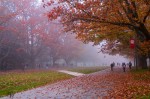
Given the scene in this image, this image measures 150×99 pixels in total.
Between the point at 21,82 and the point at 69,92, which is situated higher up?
the point at 21,82

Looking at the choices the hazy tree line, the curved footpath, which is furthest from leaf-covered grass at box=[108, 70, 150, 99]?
the hazy tree line

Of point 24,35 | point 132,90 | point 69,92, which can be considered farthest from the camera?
point 24,35

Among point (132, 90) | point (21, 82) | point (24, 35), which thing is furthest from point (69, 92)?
point (24, 35)

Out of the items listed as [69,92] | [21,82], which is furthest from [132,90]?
[21,82]

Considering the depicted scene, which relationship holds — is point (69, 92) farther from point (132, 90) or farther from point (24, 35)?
point (24, 35)

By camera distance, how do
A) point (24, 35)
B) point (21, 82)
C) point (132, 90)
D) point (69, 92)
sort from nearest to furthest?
point (132, 90) → point (69, 92) → point (21, 82) → point (24, 35)

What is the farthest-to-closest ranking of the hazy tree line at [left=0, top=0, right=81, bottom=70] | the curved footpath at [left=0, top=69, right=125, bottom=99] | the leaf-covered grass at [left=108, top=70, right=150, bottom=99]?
1. the hazy tree line at [left=0, top=0, right=81, bottom=70]
2. the curved footpath at [left=0, top=69, right=125, bottom=99]
3. the leaf-covered grass at [left=108, top=70, right=150, bottom=99]

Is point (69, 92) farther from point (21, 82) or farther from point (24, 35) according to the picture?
point (24, 35)

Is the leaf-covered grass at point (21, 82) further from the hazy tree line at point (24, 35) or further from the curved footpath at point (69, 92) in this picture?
the hazy tree line at point (24, 35)

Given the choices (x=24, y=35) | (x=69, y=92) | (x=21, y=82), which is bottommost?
(x=69, y=92)

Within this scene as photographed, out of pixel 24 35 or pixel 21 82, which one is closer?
pixel 21 82

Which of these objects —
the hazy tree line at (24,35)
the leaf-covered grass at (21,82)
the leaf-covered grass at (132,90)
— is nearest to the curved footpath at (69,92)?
the leaf-covered grass at (132,90)

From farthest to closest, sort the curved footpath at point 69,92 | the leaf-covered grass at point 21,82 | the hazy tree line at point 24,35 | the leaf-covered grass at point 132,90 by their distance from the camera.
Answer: the hazy tree line at point 24,35 < the leaf-covered grass at point 21,82 < the curved footpath at point 69,92 < the leaf-covered grass at point 132,90

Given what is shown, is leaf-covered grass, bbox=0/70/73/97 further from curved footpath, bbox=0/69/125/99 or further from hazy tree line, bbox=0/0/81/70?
hazy tree line, bbox=0/0/81/70
